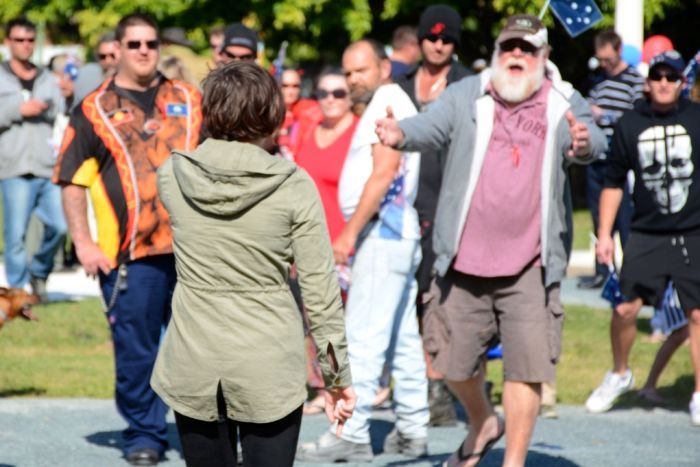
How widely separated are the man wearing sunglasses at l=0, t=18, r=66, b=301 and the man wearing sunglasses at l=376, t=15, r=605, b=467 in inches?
255

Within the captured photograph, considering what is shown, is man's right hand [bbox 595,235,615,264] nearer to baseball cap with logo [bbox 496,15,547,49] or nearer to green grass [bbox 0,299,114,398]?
baseball cap with logo [bbox 496,15,547,49]

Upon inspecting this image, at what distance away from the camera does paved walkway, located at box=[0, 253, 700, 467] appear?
6.94m

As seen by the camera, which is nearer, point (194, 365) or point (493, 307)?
point (194, 365)

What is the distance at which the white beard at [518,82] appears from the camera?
6008 mm

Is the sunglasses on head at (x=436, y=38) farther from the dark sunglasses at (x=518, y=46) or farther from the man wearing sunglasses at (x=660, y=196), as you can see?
the man wearing sunglasses at (x=660, y=196)

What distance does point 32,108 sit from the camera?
463 inches

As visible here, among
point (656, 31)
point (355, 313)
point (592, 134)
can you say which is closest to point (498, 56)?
point (592, 134)

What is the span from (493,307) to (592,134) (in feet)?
3.00

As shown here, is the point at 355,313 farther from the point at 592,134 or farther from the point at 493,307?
the point at 592,134

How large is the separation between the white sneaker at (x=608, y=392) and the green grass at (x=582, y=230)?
10.4m

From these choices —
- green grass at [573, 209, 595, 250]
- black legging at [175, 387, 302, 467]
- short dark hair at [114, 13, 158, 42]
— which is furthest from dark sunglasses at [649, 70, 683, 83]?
green grass at [573, 209, 595, 250]

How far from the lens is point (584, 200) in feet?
93.2

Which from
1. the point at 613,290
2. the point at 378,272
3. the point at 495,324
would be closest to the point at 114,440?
the point at 378,272

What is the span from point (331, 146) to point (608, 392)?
7.68 feet
